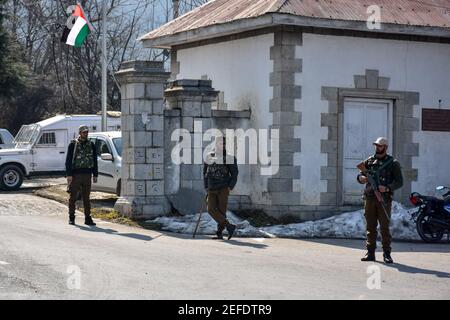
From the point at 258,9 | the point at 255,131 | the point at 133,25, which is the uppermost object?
the point at 133,25

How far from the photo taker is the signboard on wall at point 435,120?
17938 millimetres

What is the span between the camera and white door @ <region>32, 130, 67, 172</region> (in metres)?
25.5

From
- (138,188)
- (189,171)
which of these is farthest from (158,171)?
(189,171)

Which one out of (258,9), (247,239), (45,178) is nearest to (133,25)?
(45,178)

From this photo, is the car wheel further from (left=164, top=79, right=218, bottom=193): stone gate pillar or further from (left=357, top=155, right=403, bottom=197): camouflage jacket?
(left=357, top=155, right=403, bottom=197): camouflage jacket

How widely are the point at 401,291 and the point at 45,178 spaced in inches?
814

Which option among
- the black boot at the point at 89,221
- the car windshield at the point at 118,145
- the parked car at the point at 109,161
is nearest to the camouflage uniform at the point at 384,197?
the black boot at the point at 89,221

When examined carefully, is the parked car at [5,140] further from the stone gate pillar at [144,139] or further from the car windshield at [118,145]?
the stone gate pillar at [144,139]

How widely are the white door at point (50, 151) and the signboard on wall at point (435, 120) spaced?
1210 centimetres

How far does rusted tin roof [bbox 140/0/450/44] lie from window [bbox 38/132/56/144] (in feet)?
24.1

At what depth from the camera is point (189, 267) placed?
11102 mm

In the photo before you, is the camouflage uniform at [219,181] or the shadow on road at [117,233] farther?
the camouflage uniform at [219,181]
